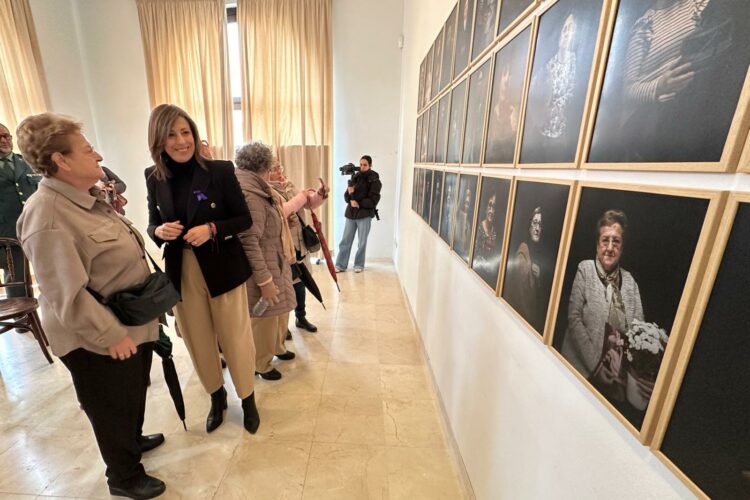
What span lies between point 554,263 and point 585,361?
228mm

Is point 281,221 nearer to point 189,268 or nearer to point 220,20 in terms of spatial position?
point 189,268

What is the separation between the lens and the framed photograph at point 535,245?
2.46 feet

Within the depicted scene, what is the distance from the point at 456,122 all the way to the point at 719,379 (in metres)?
1.47

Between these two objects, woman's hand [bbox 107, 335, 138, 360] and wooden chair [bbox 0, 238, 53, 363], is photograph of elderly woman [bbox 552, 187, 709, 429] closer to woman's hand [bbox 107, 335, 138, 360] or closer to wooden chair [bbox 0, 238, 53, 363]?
woman's hand [bbox 107, 335, 138, 360]

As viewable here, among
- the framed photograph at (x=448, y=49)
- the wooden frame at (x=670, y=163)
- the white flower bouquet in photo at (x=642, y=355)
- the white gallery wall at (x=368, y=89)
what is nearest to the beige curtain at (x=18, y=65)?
the white gallery wall at (x=368, y=89)

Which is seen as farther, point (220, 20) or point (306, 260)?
point (220, 20)

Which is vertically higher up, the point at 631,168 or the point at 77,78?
the point at 77,78

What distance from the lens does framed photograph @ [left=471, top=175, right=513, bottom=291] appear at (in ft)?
3.39

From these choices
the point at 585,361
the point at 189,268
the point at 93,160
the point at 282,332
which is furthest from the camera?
the point at 282,332

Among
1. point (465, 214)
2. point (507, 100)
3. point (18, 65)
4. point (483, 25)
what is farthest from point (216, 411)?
point (18, 65)

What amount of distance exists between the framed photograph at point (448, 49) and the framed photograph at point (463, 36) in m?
0.08

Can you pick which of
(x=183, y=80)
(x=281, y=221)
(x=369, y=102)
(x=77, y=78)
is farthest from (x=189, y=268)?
(x=77, y=78)

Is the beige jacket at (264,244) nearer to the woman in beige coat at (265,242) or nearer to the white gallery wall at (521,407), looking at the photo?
the woman in beige coat at (265,242)

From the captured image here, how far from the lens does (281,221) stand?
70.9 inches
